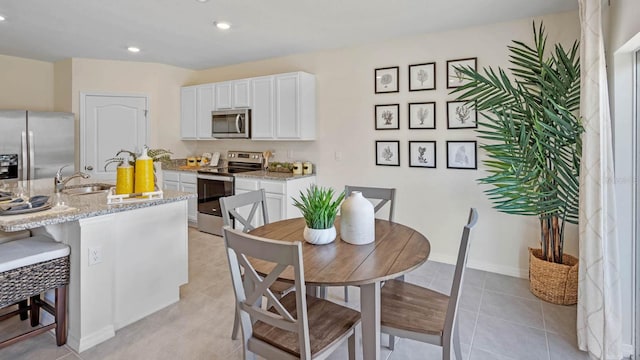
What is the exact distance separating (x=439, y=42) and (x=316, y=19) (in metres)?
1.30

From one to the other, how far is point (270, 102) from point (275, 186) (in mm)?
1088

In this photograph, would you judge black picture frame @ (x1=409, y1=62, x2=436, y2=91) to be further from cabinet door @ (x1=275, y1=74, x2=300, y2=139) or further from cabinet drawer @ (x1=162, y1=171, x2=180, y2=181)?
cabinet drawer @ (x1=162, y1=171, x2=180, y2=181)

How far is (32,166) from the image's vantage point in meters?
4.29

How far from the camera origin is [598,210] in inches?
79.4

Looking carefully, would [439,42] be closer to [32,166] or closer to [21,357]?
[21,357]

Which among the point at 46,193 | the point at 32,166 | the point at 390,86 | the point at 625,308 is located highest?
the point at 390,86

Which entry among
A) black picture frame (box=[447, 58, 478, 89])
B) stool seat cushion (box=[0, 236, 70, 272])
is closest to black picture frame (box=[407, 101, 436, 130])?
black picture frame (box=[447, 58, 478, 89])

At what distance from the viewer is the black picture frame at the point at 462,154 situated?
3393 millimetres

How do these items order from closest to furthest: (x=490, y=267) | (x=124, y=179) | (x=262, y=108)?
(x=124, y=179)
(x=490, y=267)
(x=262, y=108)

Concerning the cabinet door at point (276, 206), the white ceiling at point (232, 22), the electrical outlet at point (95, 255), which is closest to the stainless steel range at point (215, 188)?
the cabinet door at point (276, 206)

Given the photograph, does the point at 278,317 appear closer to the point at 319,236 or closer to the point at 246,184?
the point at 319,236

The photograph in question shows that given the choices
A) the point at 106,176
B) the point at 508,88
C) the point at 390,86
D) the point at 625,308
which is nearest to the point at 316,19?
the point at 390,86

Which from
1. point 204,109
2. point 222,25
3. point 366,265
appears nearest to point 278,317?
point 366,265

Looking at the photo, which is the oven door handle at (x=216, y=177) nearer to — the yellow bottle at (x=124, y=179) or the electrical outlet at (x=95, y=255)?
the yellow bottle at (x=124, y=179)
